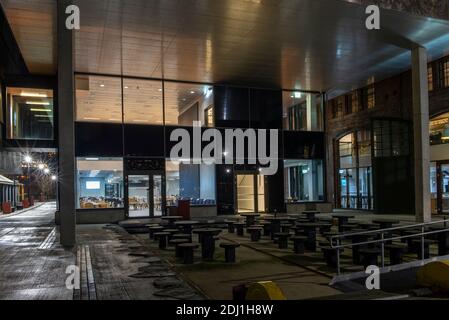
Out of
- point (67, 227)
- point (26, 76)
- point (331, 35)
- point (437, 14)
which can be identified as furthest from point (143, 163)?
point (437, 14)

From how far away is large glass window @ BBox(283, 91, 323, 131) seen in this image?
83.1 feet

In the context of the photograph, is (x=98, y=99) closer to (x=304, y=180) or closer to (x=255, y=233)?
(x=255, y=233)

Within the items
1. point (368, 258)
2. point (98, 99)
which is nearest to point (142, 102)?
point (98, 99)

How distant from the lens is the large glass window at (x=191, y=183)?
21922mm

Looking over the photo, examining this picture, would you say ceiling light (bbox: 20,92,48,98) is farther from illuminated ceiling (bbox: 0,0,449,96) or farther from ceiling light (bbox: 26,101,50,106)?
illuminated ceiling (bbox: 0,0,449,96)

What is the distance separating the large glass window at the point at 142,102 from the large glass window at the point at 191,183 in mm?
2465

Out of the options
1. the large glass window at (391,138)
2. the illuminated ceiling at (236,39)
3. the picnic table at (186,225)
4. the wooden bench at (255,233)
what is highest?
the illuminated ceiling at (236,39)

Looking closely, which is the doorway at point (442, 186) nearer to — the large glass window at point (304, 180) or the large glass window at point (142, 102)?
the large glass window at point (304, 180)

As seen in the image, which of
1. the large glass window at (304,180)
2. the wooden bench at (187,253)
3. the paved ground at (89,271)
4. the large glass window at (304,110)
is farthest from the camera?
the large glass window at (304,110)

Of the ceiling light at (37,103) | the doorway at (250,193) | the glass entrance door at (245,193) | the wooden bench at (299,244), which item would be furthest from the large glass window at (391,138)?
the ceiling light at (37,103)

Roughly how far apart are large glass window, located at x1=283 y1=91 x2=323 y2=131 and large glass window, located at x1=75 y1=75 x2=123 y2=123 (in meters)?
9.62

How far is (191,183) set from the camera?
22.6 m

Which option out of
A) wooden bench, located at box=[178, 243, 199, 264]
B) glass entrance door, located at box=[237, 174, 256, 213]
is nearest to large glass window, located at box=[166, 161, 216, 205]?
glass entrance door, located at box=[237, 174, 256, 213]
